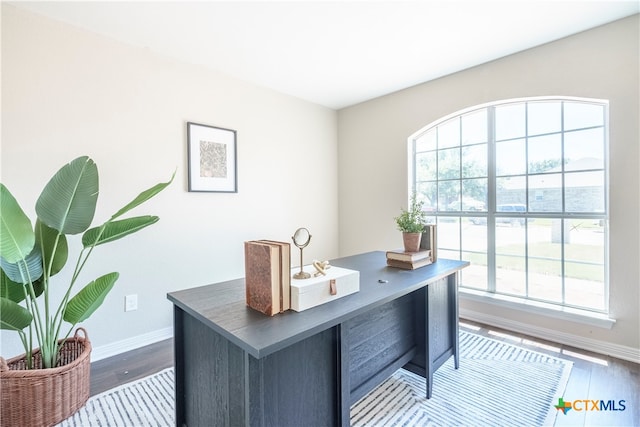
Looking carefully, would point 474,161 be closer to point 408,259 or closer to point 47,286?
point 408,259

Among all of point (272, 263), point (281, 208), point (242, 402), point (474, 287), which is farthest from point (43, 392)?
point (474, 287)

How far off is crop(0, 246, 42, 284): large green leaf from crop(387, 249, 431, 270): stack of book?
192 cm

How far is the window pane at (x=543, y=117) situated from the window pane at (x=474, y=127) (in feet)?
1.14

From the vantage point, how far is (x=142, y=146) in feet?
7.55

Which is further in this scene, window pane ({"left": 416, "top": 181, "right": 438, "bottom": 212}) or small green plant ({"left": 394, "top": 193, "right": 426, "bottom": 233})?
window pane ({"left": 416, "top": 181, "right": 438, "bottom": 212})

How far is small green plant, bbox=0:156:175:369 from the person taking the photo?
1340 millimetres

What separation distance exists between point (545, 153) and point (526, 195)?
369mm

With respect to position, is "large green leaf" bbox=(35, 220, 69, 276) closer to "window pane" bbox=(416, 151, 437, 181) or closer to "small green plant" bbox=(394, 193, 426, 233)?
"small green plant" bbox=(394, 193, 426, 233)

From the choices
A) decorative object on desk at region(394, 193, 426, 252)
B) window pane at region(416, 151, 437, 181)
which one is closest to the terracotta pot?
decorative object on desk at region(394, 193, 426, 252)

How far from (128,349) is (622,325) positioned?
142 inches

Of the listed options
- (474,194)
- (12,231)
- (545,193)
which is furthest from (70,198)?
(545,193)

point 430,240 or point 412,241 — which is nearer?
point 412,241

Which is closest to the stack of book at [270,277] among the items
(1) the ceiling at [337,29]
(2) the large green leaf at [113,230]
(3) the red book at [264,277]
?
(3) the red book at [264,277]

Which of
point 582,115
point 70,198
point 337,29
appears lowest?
point 70,198
